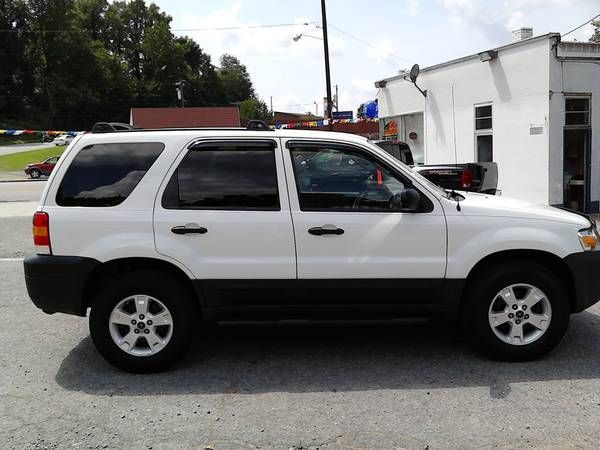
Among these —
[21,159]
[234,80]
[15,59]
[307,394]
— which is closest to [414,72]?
[307,394]

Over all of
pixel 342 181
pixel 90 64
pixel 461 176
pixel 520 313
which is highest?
pixel 90 64

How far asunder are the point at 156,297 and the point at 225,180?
1017 mm

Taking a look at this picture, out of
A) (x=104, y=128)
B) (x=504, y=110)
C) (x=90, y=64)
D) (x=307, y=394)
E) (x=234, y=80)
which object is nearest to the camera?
(x=307, y=394)

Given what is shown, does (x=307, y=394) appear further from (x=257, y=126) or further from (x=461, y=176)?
(x=461, y=176)

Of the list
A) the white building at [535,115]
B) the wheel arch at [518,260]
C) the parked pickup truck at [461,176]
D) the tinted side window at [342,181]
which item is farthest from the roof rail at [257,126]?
the white building at [535,115]

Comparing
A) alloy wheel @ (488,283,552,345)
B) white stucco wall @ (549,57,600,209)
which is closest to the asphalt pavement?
alloy wheel @ (488,283,552,345)

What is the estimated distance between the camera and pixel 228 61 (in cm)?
14238

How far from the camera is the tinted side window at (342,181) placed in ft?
14.4

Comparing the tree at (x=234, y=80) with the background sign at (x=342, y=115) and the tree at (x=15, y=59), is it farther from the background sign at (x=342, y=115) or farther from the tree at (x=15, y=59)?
the background sign at (x=342, y=115)

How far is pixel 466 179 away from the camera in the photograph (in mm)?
10883

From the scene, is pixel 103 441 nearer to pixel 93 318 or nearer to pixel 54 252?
pixel 93 318

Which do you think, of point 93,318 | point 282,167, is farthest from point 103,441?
point 282,167

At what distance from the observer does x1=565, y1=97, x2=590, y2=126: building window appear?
12.4 m

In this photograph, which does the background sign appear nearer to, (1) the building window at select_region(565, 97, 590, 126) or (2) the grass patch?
(1) the building window at select_region(565, 97, 590, 126)
